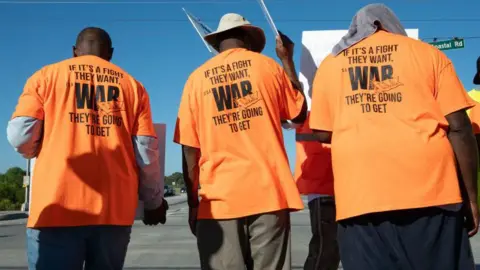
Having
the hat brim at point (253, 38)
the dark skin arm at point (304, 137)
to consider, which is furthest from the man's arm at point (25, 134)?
the dark skin arm at point (304, 137)

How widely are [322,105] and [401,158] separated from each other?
0.49 meters

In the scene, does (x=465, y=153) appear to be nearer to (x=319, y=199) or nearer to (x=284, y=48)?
(x=284, y=48)

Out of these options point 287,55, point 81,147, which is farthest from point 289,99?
point 81,147

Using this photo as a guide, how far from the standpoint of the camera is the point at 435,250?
2.33 meters

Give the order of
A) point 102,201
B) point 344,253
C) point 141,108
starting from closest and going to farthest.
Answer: point 344,253 < point 102,201 < point 141,108

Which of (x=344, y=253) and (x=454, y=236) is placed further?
(x=344, y=253)

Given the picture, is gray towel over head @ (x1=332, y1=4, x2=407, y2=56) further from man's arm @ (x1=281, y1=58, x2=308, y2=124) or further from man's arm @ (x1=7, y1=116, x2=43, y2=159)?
man's arm @ (x1=7, y1=116, x2=43, y2=159)

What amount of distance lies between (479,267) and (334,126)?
5.06m

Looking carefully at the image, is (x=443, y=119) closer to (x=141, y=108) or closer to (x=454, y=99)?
(x=454, y=99)

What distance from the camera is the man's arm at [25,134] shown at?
272 cm

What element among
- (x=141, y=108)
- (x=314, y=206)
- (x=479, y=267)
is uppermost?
(x=141, y=108)

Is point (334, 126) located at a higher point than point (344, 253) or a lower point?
higher

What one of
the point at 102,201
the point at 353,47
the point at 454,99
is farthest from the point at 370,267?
the point at 102,201

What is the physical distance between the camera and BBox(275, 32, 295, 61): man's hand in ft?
10.5
